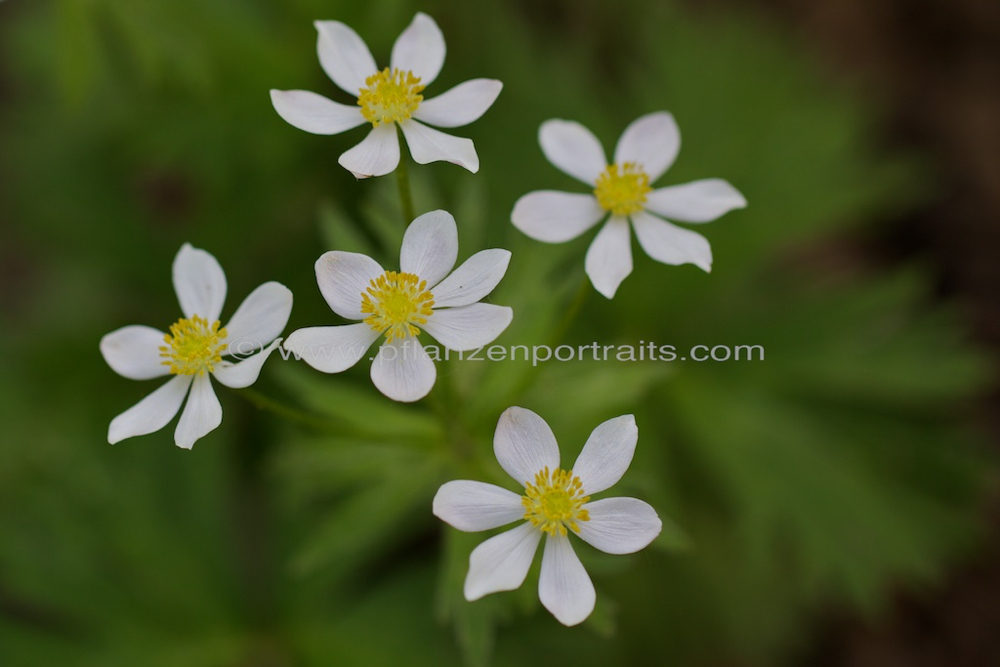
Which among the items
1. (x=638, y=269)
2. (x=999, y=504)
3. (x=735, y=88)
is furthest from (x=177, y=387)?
(x=999, y=504)

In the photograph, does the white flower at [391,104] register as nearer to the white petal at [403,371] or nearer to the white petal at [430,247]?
the white petal at [430,247]

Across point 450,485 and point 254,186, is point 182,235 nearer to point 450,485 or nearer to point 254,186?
point 254,186

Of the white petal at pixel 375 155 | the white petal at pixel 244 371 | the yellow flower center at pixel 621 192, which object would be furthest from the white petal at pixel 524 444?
the yellow flower center at pixel 621 192

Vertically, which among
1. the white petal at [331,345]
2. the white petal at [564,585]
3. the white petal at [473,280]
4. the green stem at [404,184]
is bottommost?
the white petal at [564,585]

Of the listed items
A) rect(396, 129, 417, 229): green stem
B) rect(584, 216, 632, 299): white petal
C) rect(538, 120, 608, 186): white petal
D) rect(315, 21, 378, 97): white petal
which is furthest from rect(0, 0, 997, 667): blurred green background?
rect(396, 129, 417, 229): green stem

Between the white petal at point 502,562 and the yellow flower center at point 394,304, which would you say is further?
the yellow flower center at point 394,304

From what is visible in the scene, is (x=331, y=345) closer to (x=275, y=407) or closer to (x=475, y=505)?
(x=275, y=407)

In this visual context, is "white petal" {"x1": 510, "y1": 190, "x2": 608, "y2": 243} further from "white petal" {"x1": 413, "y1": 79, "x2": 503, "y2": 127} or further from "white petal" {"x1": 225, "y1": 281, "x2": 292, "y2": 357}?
"white petal" {"x1": 225, "y1": 281, "x2": 292, "y2": 357}
